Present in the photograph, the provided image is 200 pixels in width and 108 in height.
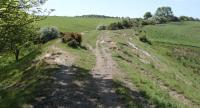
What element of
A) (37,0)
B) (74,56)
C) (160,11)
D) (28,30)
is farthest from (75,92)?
(160,11)

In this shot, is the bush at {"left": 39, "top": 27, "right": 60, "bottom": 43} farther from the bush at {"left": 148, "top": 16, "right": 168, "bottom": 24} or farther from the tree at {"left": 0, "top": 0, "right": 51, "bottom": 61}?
the bush at {"left": 148, "top": 16, "right": 168, "bottom": 24}

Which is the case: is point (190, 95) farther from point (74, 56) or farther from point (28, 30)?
point (28, 30)

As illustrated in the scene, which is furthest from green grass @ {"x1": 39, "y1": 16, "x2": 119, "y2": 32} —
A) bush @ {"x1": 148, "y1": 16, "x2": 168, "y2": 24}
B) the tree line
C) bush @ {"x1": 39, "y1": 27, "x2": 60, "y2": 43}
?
bush @ {"x1": 39, "y1": 27, "x2": 60, "y2": 43}

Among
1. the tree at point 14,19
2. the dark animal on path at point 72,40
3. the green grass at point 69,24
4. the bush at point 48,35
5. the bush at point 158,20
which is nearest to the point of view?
the tree at point 14,19

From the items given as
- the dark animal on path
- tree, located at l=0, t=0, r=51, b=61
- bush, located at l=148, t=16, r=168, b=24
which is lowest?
bush, located at l=148, t=16, r=168, b=24

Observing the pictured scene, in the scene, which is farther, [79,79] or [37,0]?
[37,0]

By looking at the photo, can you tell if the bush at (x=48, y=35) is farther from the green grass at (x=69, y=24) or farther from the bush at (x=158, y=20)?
the bush at (x=158, y=20)

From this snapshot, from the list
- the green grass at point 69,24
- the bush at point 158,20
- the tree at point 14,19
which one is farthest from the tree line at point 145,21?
the tree at point 14,19

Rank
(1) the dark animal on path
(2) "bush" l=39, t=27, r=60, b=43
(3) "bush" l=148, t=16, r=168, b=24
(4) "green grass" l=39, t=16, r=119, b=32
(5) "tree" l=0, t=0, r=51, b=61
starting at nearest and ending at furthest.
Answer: (5) "tree" l=0, t=0, r=51, b=61
(1) the dark animal on path
(2) "bush" l=39, t=27, r=60, b=43
(4) "green grass" l=39, t=16, r=119, b=32
(3) "bush" l=148, t=16, r=168, b=24

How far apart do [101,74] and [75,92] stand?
624 centimetres

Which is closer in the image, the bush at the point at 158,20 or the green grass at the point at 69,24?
the green grass at the point at 69,24

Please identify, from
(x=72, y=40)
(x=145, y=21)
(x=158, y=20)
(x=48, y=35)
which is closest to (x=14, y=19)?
(x=72, y=40)

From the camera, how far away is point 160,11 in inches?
7731

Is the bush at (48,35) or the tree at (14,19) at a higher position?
the tree at (14,19)
